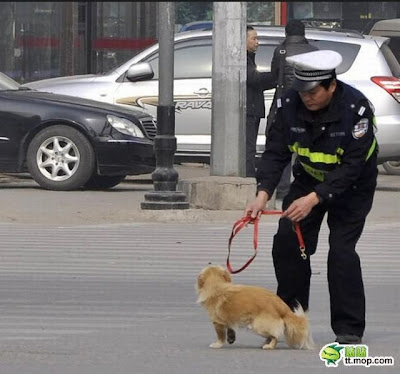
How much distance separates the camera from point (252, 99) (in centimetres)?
1505

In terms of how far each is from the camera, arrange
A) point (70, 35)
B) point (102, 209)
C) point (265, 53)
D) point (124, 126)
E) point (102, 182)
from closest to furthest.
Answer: point (102, 209), point (124, 126), point (102, 182), point (265, 53), point (70, 35)

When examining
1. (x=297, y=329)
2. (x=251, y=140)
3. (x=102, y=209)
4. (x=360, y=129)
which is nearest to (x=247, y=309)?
A: (x=297, y=329)

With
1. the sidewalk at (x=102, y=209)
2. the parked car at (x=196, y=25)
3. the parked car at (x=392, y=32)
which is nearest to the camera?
the sidewalk at (x=102, y=209)

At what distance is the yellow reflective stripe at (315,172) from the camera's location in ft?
23.0

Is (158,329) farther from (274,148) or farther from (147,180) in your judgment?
(147,180)

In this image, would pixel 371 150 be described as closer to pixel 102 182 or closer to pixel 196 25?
pixel 102 182

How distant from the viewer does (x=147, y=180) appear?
17.5m

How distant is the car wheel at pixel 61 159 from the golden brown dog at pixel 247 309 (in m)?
8.18

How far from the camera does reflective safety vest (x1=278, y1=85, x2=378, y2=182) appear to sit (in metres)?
6.88

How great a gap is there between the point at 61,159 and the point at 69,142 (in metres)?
0.21

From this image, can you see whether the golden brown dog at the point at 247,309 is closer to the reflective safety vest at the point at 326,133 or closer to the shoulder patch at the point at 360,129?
the reflective safety vest at the point at 326,133

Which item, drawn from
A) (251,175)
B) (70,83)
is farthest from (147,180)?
(251,175)

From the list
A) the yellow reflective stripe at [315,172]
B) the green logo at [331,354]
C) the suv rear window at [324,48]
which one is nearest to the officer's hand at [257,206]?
the yellow reflective stripe at [315,172]

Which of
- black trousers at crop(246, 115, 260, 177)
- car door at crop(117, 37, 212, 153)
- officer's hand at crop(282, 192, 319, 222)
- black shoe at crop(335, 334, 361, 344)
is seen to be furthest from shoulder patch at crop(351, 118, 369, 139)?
car door at crop(117, 37, 212, 153)
